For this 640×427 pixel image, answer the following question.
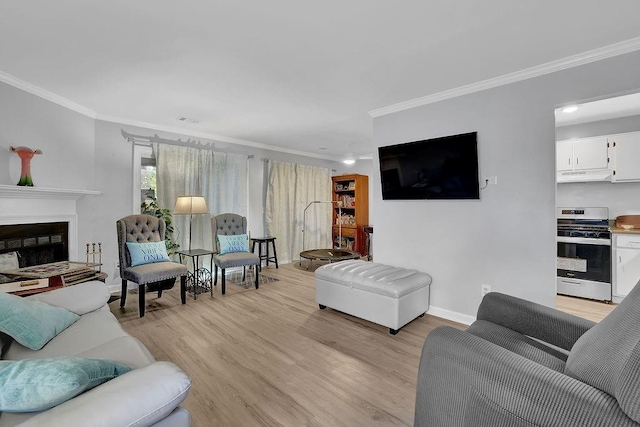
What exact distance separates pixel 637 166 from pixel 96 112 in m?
6.61

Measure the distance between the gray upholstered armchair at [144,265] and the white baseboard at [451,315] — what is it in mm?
2831

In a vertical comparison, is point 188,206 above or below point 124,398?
above

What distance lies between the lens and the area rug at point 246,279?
174 inches

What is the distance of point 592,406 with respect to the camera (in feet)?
2.90

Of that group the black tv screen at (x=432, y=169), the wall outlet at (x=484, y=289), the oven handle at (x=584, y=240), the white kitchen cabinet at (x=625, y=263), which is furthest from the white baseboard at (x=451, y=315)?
the white kitchen cabinet at (x=625, y=263)

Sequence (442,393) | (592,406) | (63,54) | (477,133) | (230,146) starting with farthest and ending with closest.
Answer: (230,146), (477,133), (63,54), (442,393), (592,406)

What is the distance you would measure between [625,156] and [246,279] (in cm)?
529

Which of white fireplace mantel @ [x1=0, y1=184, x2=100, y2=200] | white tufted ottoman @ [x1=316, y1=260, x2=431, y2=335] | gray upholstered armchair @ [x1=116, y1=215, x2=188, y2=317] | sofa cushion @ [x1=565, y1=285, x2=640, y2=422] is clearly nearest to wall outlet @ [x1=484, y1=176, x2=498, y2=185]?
white tufted ottoman @ [x1=316, y1=260, x2=431, y2=335]

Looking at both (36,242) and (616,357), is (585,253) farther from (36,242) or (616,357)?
(36,242)

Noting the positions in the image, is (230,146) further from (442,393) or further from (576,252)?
(576,252)

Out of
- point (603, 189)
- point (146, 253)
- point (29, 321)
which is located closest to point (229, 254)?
point (146, 253)

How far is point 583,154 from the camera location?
3.87m

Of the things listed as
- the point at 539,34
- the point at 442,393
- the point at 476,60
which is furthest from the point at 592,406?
the point at 476,60

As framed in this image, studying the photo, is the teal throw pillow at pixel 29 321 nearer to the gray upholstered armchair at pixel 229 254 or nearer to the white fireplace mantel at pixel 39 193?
the white fireplace mantel at pixel 39 193
